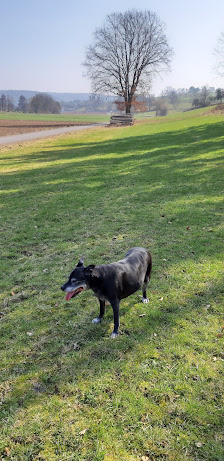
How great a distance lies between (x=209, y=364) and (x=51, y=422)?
6.58ft

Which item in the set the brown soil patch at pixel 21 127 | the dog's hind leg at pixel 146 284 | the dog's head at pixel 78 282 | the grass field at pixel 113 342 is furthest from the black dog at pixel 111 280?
the brown soil patch at pixel 21 127

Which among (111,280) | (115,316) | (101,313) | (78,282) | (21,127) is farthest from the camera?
(21,127)

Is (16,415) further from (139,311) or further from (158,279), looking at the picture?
(158,279)

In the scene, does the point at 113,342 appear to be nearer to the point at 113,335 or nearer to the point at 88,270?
the point at 113,335

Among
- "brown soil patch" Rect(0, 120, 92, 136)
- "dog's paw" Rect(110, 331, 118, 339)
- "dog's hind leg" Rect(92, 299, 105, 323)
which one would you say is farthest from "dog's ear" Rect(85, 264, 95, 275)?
"brown soil patch" Rect(0, 120, 92, 136)

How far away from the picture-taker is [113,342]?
434cm

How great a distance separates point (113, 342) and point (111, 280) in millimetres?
902

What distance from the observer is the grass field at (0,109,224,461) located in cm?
303

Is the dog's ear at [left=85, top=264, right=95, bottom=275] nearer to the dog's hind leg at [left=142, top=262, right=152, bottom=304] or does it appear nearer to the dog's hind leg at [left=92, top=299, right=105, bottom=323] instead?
the dog's hind leg at [left=92, top=299, right=105, bottom=323]

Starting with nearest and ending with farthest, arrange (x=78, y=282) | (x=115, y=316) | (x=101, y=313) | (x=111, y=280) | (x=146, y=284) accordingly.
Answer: (x=78, y=282), (x=111, y=280), (x=115, y=316), (x=101, y=313), (x=146, y=284)

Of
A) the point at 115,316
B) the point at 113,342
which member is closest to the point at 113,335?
the point at 113,342

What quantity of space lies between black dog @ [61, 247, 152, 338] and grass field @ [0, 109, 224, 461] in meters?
0.58

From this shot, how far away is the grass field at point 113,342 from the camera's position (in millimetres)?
3031

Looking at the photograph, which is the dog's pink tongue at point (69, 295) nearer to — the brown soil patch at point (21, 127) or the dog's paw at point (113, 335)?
the dog's paw at point (113, 335)
